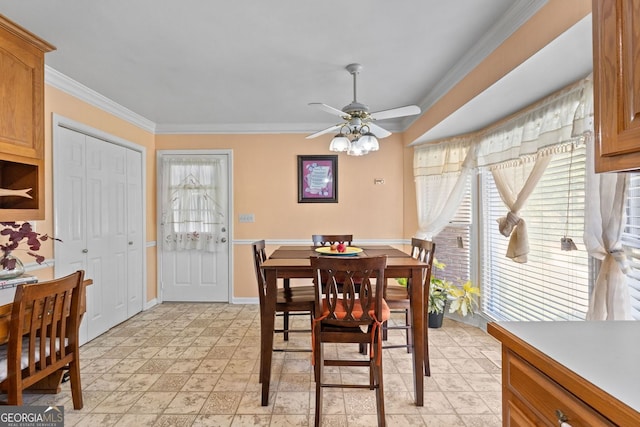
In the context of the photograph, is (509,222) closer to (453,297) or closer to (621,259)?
(621,259)

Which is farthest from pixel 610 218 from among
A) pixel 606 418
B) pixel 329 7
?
pixel 329 7

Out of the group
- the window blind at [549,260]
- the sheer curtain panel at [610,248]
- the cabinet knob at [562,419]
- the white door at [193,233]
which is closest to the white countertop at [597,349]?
the cabinet knob at [562,419]

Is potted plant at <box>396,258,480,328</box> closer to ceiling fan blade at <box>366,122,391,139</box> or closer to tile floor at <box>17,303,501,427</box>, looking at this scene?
tile floor at <box>17,303,501,427</box>

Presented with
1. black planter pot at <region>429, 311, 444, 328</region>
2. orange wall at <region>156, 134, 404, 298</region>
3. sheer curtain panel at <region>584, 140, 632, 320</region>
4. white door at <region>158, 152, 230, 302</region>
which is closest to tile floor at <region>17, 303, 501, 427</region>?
black planter pot at <region>429, 311, 444, 328</region>

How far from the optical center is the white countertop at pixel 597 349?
2.35ft

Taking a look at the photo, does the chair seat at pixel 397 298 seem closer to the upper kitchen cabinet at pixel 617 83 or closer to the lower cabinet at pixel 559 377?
the lower cabinet at pixel 559 377

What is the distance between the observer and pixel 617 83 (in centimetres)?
88

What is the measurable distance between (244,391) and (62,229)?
214 cm

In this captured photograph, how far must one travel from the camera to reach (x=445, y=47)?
2.33m

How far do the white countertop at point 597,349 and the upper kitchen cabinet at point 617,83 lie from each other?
49cm

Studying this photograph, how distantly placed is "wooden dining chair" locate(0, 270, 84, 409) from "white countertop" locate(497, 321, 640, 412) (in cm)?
217

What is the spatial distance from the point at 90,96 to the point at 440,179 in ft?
12.4

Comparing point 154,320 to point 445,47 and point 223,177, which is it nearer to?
point 223,177

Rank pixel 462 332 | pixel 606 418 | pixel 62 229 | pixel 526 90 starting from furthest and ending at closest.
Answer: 1. pixel 462 332
2. pixel 62 229
3. pixel 526 90
4. pixel 606 418
